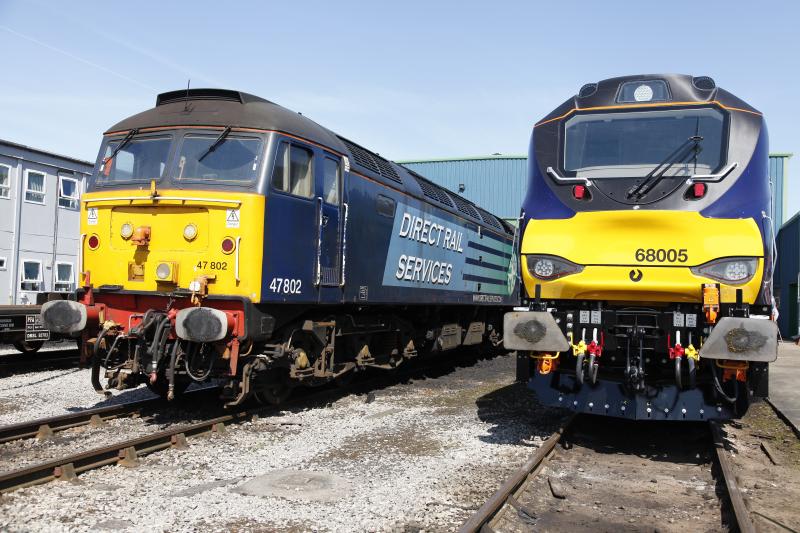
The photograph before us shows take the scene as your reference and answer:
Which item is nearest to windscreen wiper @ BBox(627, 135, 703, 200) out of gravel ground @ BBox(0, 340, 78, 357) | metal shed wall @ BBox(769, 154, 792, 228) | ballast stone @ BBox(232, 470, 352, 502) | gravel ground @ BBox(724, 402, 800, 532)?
gravel ground @ BBox(724, 402, 800, 532)

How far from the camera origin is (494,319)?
1630cm

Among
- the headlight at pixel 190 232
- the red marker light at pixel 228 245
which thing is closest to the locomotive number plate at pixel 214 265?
the red marker light at pixel 228 245

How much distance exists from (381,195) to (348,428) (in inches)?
135

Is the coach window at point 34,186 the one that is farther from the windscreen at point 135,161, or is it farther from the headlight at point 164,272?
the headlight at point 164,272

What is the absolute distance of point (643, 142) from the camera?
6430mm

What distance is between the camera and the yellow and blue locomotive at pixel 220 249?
22.5 feet

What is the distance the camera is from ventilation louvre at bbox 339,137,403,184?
357 inches

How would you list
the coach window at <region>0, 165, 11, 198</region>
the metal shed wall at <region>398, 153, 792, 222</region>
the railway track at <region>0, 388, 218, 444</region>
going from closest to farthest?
the railway track at <region>0, 388, 218, 444</region> < the coach window at <region>0, 165, 11, 198</region> < the metal shed wall at <region>398, 153, 792, 222</region>

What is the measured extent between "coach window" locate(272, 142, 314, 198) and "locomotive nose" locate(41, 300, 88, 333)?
2.51 m

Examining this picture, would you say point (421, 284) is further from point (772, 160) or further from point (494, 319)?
point (772, 160)

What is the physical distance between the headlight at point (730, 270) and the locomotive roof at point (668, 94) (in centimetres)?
154

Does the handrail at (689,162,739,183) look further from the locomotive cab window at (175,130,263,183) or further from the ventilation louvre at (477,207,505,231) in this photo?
the ventilation louvre at (477,207,505,231)

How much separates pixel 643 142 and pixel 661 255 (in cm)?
122

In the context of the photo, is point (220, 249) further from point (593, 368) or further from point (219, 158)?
point (593, 368)
